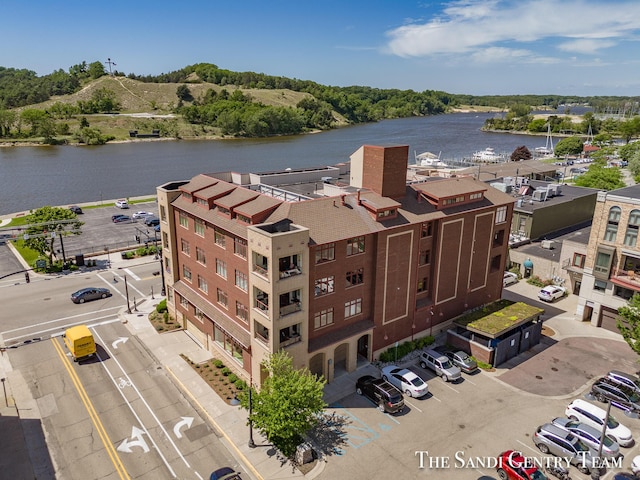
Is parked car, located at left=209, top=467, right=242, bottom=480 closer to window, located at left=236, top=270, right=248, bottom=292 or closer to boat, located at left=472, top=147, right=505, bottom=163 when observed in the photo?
window, located at left=236, top=270, right=248, bottom=292

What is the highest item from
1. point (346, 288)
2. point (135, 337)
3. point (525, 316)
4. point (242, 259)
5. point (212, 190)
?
point (212, 190)

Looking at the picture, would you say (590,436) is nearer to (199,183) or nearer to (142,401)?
(142,401)

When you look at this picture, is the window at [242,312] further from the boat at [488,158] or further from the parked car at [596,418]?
the boat at [488,158]

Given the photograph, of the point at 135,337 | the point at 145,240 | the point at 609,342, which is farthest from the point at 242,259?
the point at 145,240

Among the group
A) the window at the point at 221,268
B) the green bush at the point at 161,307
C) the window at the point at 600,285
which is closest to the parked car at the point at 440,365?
the window at the point at 221,268

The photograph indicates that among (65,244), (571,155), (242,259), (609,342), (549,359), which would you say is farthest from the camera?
(571,155)

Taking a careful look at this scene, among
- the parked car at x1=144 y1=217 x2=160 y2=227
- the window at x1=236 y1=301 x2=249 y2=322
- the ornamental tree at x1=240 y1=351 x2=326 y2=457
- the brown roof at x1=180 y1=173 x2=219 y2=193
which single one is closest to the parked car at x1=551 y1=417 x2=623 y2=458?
the ornamental tree at x1=240 y1=351 x2=326 y2=457

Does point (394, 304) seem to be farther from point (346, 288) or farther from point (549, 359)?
point (549, 359)
